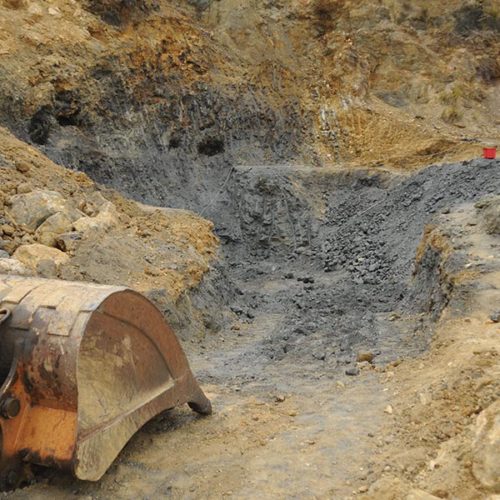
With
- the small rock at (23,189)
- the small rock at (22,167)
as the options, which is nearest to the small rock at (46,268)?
the small rock at (23,189)

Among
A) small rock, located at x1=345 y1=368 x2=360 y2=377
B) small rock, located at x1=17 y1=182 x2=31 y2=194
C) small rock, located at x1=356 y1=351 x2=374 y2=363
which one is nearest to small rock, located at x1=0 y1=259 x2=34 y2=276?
small rock, located at x1=17 y1=182 x2=31 y2=194

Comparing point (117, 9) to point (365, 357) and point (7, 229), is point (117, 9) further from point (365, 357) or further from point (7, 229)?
point (365, 357)

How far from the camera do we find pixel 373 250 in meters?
12.8

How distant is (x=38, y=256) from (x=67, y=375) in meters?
4.20

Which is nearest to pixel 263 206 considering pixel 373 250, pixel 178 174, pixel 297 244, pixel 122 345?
pixel 297 244

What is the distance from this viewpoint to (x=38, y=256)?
695cm

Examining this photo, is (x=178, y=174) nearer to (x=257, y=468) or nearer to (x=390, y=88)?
(x=390, y=88)

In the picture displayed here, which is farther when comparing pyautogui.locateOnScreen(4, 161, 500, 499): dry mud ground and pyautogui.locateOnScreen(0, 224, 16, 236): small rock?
pyautogui.locateOnScreen(0, 224, 16, 236): small rock

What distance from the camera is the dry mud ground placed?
3.39 m

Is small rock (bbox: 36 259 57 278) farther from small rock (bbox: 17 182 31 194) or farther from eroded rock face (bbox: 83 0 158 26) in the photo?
eroded rock face (bbox: 83 0 158 26)

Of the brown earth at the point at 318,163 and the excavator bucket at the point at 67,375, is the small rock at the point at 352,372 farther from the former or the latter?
the excavator bucket at the point at 67,375

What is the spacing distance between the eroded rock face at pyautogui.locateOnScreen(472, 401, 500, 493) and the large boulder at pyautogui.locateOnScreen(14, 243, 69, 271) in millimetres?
5139

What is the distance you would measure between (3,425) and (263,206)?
13.0 meters

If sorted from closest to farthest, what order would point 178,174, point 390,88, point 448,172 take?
point 448,172 → point 178,174 → point 390,88
